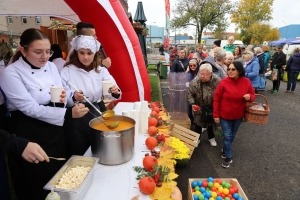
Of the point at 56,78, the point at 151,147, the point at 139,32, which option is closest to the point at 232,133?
the point at 151,147

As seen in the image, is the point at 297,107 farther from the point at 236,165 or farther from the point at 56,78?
the point at 56,78

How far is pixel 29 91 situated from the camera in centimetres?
176

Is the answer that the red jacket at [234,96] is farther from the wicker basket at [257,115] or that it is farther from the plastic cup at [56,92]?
the plastic cup at [56,92]

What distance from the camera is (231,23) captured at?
106 ft

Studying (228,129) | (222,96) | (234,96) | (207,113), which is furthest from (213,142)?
(234,96)

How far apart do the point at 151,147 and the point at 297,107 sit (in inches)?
283

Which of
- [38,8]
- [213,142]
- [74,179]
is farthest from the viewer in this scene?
[38,8]

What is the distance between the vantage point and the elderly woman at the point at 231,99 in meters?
3.55

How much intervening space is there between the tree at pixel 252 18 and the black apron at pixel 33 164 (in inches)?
1358

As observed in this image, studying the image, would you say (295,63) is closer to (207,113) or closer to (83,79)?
(207,113)

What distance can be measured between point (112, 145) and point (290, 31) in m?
41.0

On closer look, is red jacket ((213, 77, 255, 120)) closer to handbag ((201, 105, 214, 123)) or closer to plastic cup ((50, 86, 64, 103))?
handbag ((201, 105, 214, 123))

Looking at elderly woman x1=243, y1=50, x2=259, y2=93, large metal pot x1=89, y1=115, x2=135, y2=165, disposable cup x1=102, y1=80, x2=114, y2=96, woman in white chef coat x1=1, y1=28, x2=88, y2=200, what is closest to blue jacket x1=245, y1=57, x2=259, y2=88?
elderly woman x1=243, y1=50, x2=259, y2=93

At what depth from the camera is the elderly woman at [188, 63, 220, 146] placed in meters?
4.03
